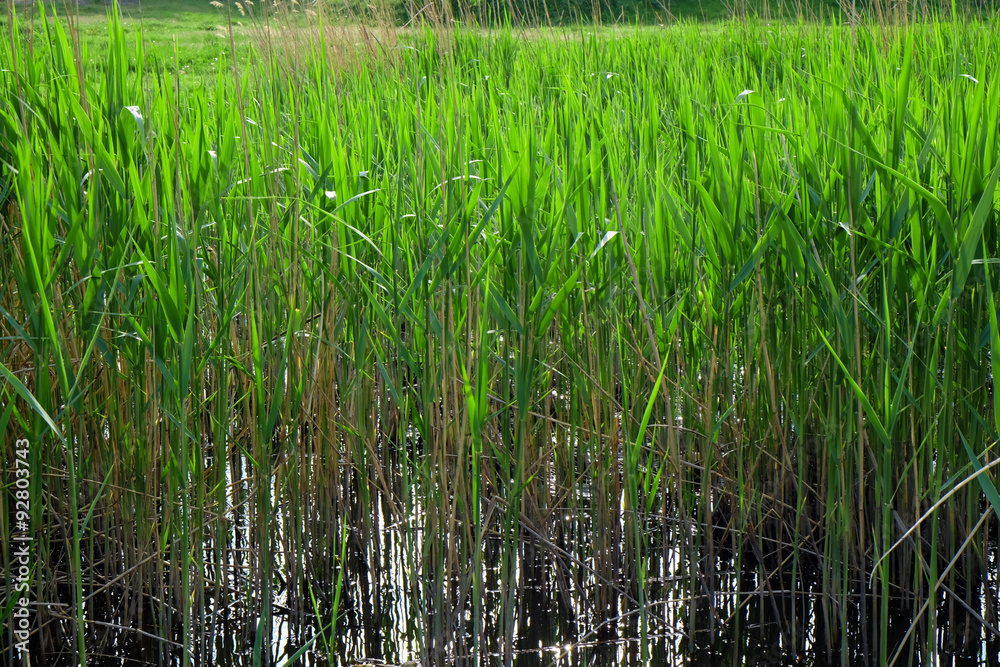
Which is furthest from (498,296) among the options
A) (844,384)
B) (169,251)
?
(844,384)

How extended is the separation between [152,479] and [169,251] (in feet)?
1.72

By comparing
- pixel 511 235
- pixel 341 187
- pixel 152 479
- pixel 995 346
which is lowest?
pixel 152 479

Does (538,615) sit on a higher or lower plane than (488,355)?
lower

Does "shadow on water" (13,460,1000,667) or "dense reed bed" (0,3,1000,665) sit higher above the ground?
"dense reed bed" (0,3,1000,665)

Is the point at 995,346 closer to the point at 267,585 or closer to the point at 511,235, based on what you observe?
the point at 511,235

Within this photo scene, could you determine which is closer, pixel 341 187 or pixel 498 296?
pixel 498 296

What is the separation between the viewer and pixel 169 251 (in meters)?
1.32

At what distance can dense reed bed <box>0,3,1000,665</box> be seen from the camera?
139 centimetres

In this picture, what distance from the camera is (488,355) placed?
1659 mm

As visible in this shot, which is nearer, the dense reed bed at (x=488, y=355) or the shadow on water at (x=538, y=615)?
the dense reed bed at (x=488, y=355)

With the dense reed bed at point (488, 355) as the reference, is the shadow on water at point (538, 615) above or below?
below

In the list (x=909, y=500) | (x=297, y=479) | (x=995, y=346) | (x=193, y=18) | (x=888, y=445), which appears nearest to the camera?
(x=995, y=346)

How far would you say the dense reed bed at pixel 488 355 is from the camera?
54.6 inches

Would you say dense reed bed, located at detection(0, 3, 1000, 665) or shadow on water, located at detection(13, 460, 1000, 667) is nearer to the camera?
dense reed bed, located at detection(0, 3, 1000, 665)
